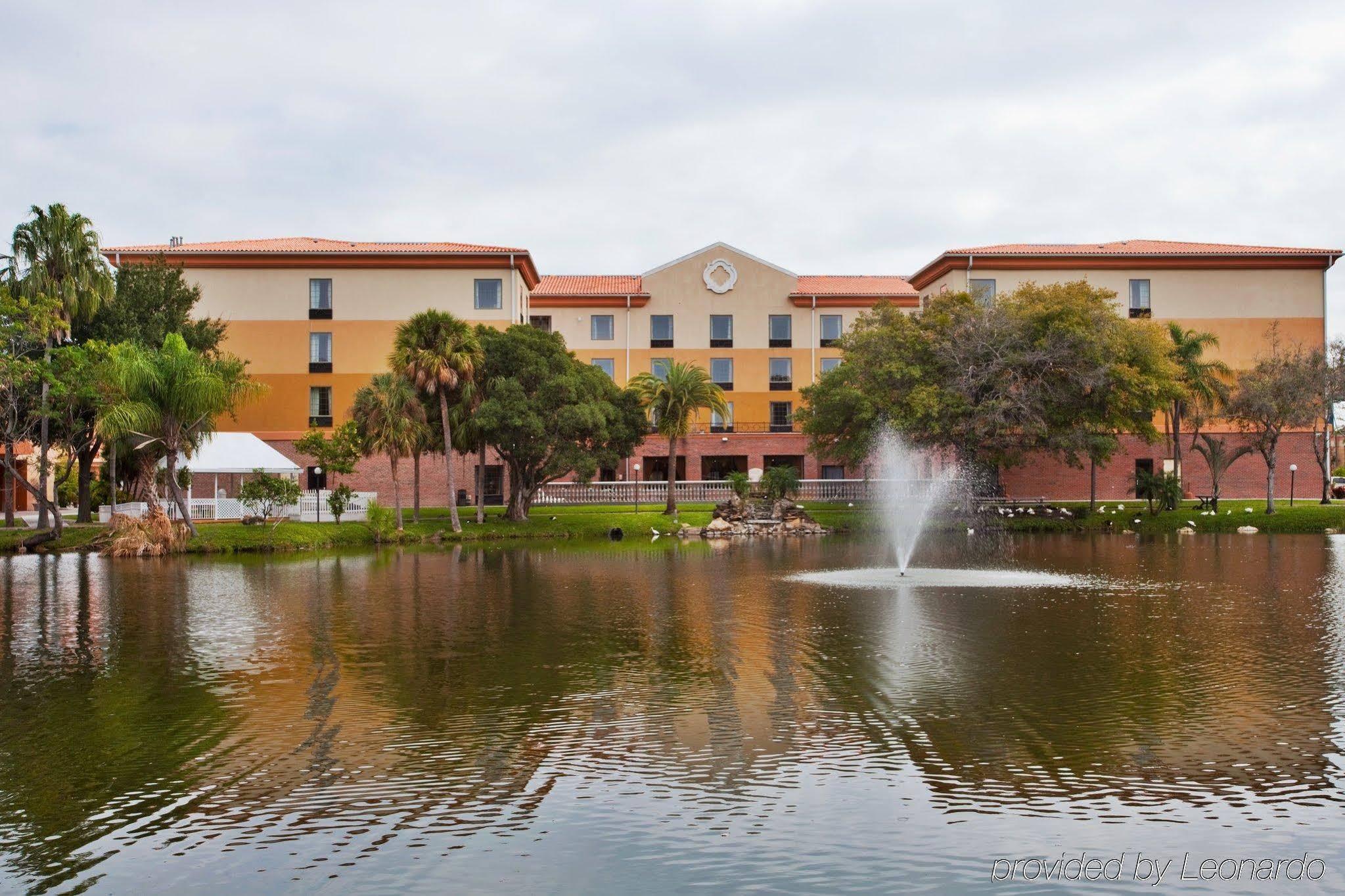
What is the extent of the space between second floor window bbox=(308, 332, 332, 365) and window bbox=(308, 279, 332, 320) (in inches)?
37.6

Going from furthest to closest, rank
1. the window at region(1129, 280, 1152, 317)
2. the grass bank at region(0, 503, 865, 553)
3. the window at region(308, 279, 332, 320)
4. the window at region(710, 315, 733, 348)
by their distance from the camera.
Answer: the window at region(710, 315, 733, 348), the window at region(1129, 280, 1152, 317), the window at region(308, 279, 332, 320), the grass bank at region(0, 503, 865, 553)

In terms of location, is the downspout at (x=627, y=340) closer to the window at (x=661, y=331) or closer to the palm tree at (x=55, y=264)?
the window at (x=661, y=331)

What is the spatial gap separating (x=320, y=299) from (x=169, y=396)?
82.7 ft

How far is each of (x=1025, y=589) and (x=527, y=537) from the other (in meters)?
26.3

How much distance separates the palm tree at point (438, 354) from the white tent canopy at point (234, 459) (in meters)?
6.64

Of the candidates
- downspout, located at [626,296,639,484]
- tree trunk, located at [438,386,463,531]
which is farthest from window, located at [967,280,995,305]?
tree trunk, located at [438,386,463,531]

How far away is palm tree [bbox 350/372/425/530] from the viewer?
43469mm

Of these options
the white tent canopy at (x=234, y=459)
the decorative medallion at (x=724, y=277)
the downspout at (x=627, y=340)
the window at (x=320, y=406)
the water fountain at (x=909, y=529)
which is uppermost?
the decorative medallion at (x=724, y=277)

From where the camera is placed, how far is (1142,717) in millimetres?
11461

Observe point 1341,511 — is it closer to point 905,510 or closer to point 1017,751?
point 905,510

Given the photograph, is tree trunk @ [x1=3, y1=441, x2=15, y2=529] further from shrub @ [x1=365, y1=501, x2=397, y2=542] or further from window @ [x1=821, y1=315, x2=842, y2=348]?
window @ [x1=821, y1=315, x2=842, y2=348]

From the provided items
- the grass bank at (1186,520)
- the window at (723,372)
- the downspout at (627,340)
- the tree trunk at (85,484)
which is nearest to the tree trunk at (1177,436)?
the grass bank at (1186,520)

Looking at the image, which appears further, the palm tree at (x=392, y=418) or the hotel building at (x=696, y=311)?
the hotel building at (x=696, y=311)

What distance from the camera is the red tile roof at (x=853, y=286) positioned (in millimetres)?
72938
